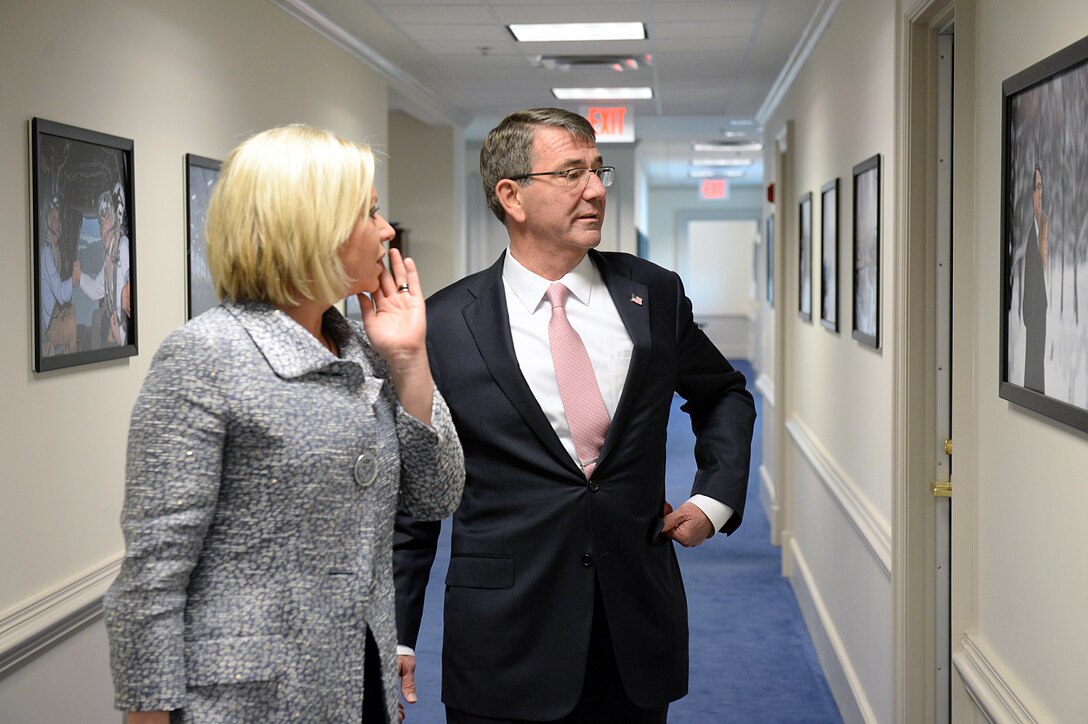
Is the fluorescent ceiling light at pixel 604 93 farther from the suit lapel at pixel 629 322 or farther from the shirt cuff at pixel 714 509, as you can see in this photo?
the shirt cuff at pixel 714 509

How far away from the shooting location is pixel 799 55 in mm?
6414

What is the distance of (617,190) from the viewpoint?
13062mm

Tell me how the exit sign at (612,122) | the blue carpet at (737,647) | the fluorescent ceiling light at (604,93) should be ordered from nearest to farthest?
the blue carpet at (737,647) < the fluorescent ceiling light at (604,93) < the exit sign at (612,122)

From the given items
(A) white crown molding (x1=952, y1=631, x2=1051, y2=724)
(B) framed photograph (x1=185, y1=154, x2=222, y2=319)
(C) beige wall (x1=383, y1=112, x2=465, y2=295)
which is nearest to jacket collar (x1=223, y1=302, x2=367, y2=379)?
(A) white crown molding (x1=952, y1=631, x2=1051, y2=724)

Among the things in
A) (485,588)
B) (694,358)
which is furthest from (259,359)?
(694,358)

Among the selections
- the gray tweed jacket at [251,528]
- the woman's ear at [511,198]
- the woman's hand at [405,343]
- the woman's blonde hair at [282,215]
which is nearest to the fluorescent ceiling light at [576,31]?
the woman's ear at [511,198]

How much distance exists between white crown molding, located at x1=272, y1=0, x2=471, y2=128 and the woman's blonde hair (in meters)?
4.10

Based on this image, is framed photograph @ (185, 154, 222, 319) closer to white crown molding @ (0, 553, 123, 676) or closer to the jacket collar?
white crown molding @ (0, 553, 123, 676)

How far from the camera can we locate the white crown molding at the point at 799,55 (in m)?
5.22

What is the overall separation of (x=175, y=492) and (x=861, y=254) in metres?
3.18

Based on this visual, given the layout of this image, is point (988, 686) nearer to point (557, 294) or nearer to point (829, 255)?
point (557, 294)

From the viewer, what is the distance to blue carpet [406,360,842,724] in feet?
14.5

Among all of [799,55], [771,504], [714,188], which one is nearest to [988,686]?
[799,55]

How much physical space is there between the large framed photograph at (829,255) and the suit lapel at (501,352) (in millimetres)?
2819
